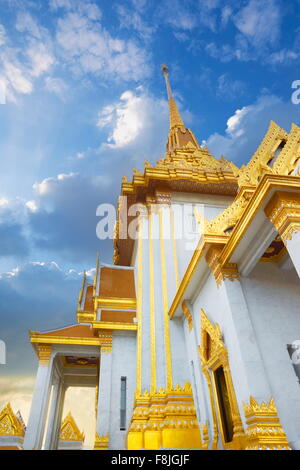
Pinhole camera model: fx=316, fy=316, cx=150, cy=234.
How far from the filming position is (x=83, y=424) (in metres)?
19.4

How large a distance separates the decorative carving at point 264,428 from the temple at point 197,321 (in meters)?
0.01

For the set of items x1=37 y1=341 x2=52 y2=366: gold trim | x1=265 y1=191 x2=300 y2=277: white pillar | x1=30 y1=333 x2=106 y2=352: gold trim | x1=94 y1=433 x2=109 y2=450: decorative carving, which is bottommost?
x1=94 y1=433 x2=109 y2=450: decorative carving

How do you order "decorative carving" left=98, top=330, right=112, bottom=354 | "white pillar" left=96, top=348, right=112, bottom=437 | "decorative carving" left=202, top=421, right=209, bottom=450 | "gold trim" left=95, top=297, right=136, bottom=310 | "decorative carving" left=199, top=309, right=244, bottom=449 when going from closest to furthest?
1. "decorative carving" left=199, top=309, right=244, bottom=449
2. "decorative carving" left=202, top=421, right=209, bottom=450
3. "white pillar" left=96, top=348, right=112, bottom=437
4. "decorative carving" left=98, top=330, right=112, bottom=354
5. "gold trim" left=95, top=297, right=136, bottom=310

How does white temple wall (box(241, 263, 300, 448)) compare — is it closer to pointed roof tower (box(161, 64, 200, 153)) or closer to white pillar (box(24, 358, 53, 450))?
white pillar (box(24, 358, 53, 450))

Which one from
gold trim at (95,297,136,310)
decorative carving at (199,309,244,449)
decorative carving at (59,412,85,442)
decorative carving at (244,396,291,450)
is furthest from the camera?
decorative carving at (59,412,85,442)

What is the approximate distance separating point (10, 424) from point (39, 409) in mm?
851

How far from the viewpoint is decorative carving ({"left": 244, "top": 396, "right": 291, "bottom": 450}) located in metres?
4.51

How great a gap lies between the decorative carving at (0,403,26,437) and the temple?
0.07m

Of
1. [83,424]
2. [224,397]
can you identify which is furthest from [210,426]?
[83,424]

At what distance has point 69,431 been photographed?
1484 cm

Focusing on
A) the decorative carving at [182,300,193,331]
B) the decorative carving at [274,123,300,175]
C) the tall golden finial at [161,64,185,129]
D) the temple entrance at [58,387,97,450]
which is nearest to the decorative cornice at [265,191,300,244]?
the decorative carving at [274,123,300,175]

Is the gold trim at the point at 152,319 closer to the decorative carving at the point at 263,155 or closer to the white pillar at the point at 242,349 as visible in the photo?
the white pillar at the point at 242,349

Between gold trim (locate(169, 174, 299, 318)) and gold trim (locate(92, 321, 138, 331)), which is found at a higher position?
gold trim (locate(92, 321, 138, 331))

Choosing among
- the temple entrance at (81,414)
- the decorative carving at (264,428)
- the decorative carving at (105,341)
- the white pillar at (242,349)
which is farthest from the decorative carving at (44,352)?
the decorative carving at (264,428)
